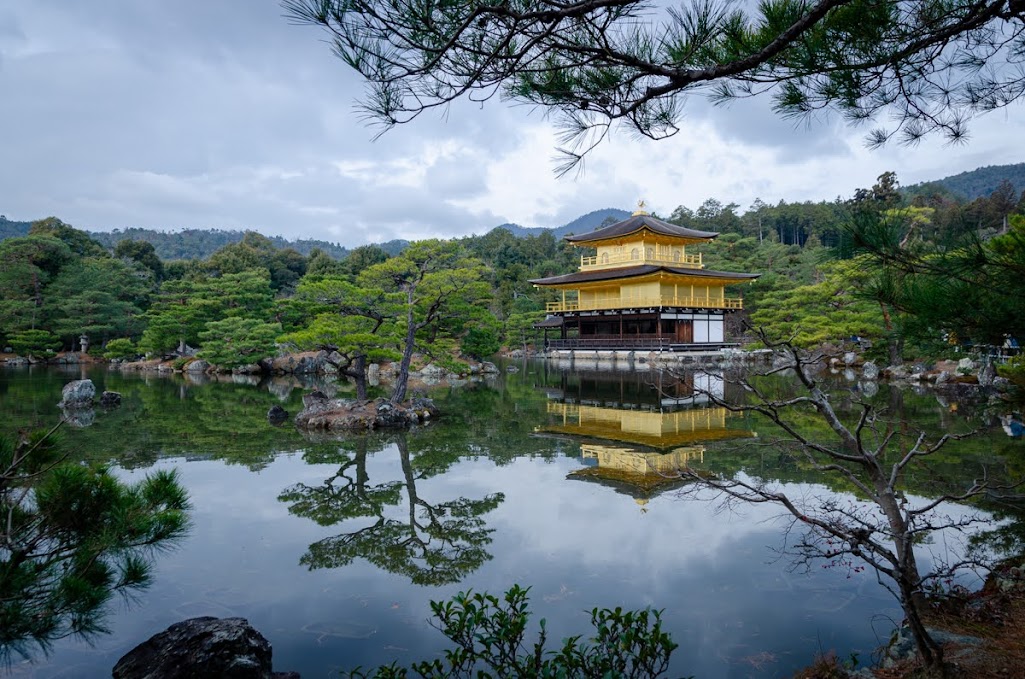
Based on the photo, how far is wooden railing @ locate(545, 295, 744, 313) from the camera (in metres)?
23.2

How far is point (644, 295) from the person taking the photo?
967 inches

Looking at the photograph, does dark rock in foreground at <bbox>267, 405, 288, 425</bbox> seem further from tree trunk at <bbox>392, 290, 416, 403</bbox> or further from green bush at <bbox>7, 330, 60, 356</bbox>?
green bush at <bbox>7, 330, 60, 356</bbox>

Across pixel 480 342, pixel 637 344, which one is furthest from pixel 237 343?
pixel 637 344

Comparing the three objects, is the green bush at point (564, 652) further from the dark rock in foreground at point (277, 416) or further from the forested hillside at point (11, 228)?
the forested hillside at point (11, 228)

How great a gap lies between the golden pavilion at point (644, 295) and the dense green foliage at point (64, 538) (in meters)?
21.8

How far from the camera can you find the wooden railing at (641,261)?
1024 inches

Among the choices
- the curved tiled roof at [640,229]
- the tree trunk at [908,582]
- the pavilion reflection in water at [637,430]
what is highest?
the curved tiled roof at [640,229]

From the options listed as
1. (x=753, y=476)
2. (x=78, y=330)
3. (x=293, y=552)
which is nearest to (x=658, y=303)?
(x=753, y=476)

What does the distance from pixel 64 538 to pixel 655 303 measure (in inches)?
882

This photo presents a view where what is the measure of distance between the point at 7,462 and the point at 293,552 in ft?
9.43

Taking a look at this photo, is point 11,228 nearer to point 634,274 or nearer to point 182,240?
point 182,240

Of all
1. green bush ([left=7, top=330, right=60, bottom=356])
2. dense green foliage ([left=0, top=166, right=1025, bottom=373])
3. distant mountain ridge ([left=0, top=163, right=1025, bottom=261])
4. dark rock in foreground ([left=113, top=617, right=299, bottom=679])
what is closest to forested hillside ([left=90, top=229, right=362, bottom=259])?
distant mountain ridge ([left=0, top=163, right=1025, bottom=261])

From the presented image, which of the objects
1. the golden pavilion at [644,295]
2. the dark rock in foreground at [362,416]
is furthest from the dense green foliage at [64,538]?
the golden pavilion at [644,295]

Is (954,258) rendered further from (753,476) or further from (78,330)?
(78,330)
